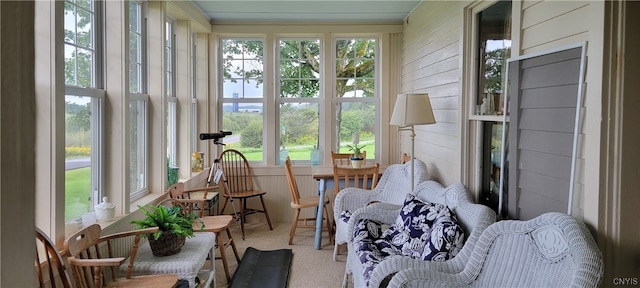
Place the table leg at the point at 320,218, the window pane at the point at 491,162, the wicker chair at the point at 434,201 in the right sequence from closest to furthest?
1. the wicker chair at the point at 434,201
2. the window pane at the point at 491,162
3. the table leg at the point at 320,218

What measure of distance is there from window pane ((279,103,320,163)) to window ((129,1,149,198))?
224cm

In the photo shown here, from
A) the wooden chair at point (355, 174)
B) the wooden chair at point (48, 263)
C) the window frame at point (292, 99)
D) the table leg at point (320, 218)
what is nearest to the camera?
the wooden chair at point (48, 263)

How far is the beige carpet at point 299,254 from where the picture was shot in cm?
368

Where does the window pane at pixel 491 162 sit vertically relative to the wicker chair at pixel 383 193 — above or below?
above

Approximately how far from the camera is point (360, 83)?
5.85 metres

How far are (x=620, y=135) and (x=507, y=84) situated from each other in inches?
35.1

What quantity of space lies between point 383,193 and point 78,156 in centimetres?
264

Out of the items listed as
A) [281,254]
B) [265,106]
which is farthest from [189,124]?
[281,254]

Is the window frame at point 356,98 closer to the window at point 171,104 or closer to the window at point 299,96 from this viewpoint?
the window at point 299,96

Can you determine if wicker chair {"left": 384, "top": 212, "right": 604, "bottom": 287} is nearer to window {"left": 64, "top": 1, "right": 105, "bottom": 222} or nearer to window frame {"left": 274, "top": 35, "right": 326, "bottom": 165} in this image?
window {"left": 64, "top": 1, "right": 105, "bottom": 222}

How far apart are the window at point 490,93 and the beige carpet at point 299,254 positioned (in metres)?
1.47

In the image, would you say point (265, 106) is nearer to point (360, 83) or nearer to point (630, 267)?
point (360, 83)

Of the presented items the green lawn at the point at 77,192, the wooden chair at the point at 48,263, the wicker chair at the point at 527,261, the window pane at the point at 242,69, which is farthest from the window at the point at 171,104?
the wicker chair at the point at 527,261

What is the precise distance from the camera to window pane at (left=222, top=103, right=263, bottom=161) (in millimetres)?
5840
